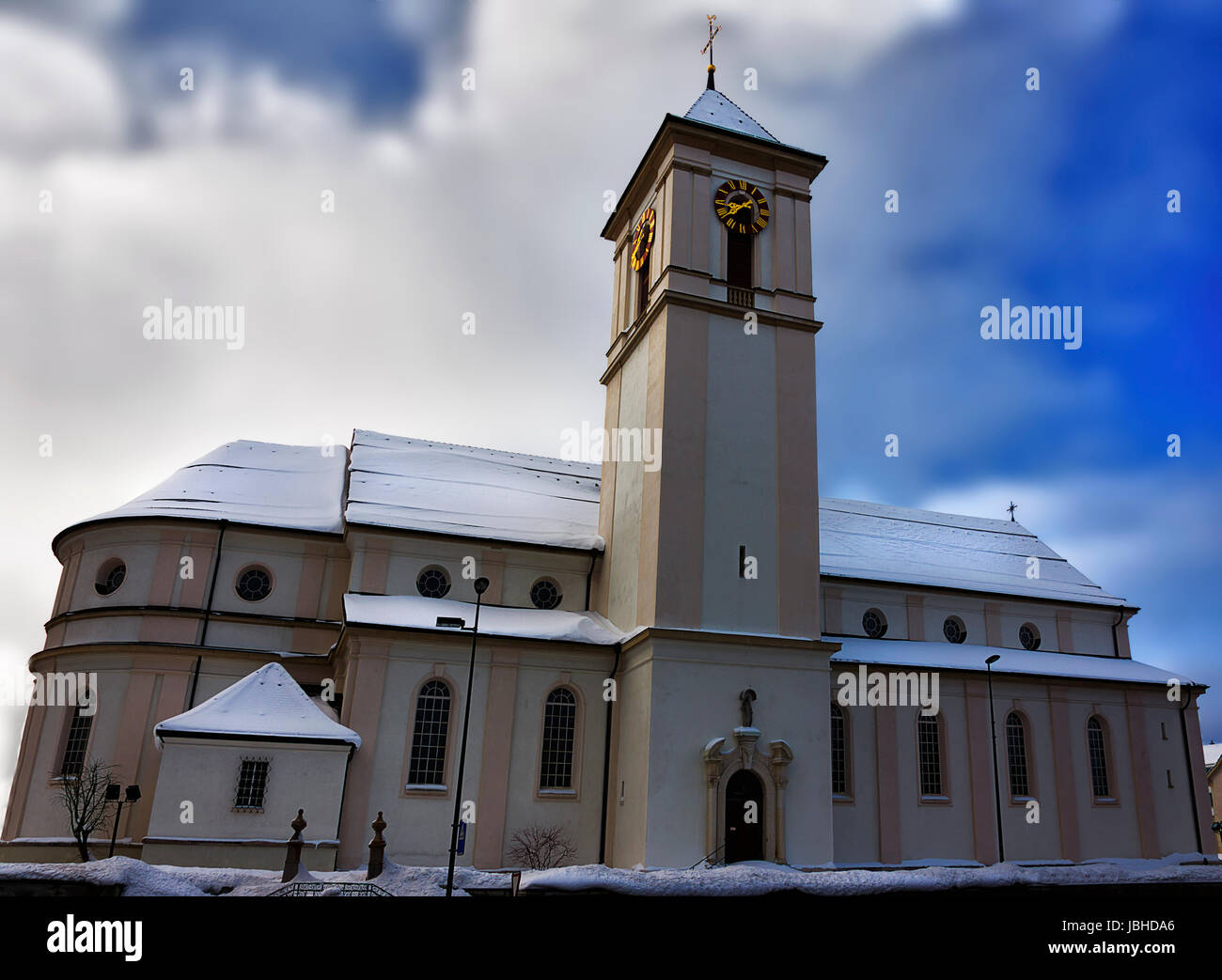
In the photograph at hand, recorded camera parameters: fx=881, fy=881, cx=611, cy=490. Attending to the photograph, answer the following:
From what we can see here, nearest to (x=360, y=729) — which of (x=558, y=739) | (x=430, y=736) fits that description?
(x=430, y=736)

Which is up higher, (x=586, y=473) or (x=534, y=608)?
(x=586, y=473)

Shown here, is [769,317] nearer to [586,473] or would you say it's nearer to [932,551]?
[586,473]

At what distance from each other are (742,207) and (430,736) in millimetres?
20648

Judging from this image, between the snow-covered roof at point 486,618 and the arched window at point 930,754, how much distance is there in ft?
41.2

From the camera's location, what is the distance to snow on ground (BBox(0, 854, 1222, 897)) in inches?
595

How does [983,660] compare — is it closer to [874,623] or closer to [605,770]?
[874,623]

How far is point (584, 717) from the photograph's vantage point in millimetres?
27922

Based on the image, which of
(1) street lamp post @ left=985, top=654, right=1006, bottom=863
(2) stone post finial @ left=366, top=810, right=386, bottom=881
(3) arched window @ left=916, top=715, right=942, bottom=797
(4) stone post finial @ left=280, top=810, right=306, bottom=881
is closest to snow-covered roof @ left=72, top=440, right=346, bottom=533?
(4) stone post finial @ left=280, top=810, right=306, bottom=881

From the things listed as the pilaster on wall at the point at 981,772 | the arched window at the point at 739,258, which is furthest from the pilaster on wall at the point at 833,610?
the arched window at the point at 739,258

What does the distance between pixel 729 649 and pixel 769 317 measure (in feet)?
37.7

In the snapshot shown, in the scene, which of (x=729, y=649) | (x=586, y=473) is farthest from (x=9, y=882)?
(x=586, y=473)

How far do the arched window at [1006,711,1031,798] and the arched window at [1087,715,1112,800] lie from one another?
9.71 ft

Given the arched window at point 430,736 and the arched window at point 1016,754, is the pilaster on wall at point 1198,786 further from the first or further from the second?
the arched window at point 430,736

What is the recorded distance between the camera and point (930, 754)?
32594 millimetres
